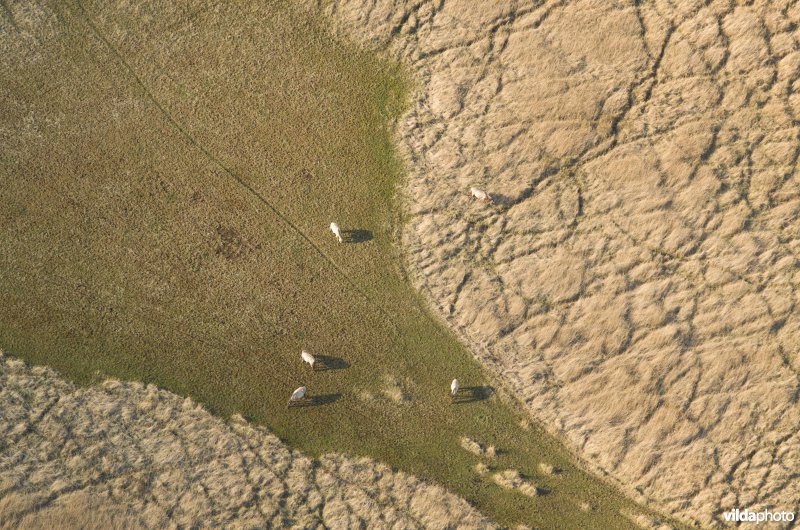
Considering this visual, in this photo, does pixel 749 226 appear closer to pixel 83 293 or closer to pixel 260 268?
pixel 260 268

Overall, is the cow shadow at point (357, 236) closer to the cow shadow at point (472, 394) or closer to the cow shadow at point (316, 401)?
the cow shadow at point (316, 401)

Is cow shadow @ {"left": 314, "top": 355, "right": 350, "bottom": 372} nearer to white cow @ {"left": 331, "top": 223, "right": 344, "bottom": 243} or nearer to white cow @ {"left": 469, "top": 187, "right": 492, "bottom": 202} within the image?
white cow @ {"left": 331, "top": 223, "right": 344, "bottom": 243}

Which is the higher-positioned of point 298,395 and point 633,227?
point 633,227

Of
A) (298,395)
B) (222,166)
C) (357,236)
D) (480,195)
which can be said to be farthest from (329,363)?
(222,166)

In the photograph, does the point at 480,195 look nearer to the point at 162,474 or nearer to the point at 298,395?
the point at 298,395

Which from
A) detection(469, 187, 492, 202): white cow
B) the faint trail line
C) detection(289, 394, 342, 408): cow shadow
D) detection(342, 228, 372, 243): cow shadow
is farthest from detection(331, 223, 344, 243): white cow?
detection(289, 394, 342, 408): cow shadow

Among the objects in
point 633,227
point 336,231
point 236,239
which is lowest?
point 633,227
